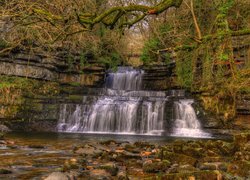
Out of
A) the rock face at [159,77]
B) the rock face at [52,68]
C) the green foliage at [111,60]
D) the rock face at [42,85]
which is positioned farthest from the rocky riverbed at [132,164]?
the green foliage at [111,60]

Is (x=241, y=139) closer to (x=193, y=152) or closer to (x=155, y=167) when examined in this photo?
(x=193, y=152)

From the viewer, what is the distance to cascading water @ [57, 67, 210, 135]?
55.2ft

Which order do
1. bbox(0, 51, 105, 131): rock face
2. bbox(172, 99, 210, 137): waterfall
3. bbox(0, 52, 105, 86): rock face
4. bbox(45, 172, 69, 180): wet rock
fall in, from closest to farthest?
bbox(45, 172, 69, 180): wet rock, bbox(172, 99, 210, 137): waterfall, bbox(0, 51, 105, 131): rock face, bbox(0, 52, 105, 86): rock face

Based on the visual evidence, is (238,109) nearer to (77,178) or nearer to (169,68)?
(169,68)

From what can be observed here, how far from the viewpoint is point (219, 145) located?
8.34 m

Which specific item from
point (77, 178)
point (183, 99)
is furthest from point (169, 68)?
point (77, 178)

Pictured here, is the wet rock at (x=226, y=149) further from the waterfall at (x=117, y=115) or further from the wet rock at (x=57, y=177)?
the waterfall at (x=117, y=115)

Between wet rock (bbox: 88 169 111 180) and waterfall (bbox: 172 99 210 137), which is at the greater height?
waterfall (bbox: 172 99 210 137)

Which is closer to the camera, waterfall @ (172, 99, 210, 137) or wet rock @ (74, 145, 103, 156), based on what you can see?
wet rock @ (74, 145, 103, 156)

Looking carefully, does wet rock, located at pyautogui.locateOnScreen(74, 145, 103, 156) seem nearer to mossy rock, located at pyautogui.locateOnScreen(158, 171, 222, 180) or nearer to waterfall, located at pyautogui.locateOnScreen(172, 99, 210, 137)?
mossy rock, located at pyautogui.locateOnScreen(158, 171, 222, 180)

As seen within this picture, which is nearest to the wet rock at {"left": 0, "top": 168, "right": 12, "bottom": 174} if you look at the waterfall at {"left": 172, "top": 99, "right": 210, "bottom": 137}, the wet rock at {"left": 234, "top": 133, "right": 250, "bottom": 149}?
the wet rock at {"left": 234, "top": 133, "right": 250, "bottom": 149}

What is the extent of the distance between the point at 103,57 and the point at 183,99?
7.94 metres

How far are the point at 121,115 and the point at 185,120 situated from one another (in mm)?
3634

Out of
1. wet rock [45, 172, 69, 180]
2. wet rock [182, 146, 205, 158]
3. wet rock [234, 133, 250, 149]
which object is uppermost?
wet rock [234, 133, 250, 149]
